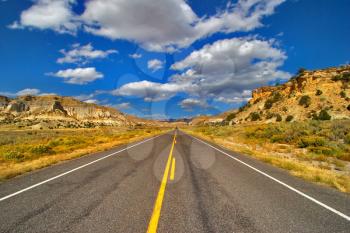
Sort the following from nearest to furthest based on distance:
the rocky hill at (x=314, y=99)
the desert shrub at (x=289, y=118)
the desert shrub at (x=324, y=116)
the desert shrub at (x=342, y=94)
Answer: the desert shrub at (x=324, y=116), the rocky hill at (x=314, y=99), the desert shrub at (x=342, y=94), the desert shrub at (x=289, y=118)

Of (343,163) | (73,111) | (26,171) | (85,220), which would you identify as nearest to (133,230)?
(85,220)

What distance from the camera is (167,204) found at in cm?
576

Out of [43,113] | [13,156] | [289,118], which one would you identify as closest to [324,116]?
[289,118]

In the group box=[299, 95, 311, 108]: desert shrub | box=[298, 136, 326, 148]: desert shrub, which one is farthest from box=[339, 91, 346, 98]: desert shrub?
box=[298, 136, 326, 148]: desert shrub

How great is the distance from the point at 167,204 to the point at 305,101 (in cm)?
5696

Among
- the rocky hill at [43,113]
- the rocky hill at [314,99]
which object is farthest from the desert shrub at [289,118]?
the rocky hill at [43,113]

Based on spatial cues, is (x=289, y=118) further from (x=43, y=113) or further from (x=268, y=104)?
(x=43, y=113)

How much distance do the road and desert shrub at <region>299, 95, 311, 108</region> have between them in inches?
2003

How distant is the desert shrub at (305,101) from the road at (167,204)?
167ft

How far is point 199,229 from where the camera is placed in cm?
440

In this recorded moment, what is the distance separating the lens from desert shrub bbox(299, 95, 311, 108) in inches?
2104

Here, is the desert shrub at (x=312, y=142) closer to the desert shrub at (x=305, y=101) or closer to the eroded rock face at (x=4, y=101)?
the desert shrub at (x=305, y=101)

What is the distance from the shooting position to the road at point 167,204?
4605 millimetres

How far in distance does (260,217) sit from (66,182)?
6044 millimetres
